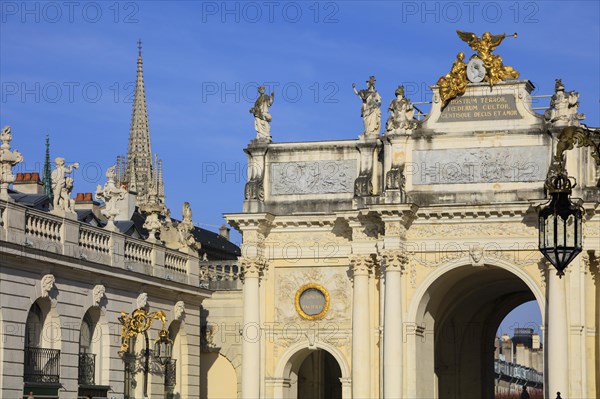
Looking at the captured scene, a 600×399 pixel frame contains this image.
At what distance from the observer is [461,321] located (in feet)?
210

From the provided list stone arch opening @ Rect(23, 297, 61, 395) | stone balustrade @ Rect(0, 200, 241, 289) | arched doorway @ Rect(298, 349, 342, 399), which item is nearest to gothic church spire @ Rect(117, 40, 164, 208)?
arched doorway @ Rect(298, 349, 342, 399)

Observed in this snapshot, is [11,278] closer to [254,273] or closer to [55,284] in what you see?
[55,284]

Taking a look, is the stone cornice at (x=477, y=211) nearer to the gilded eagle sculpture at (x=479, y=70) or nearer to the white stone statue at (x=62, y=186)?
the gilded eagle sculpture at (x=479, y=70)

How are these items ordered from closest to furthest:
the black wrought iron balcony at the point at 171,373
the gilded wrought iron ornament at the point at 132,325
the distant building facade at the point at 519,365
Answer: the gilded wrought iron ornament at the point at 132,325, the black wrought iron balcony at the point at 171,373, the distant building facade at the point at 519,365

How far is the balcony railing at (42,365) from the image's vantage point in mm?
41938

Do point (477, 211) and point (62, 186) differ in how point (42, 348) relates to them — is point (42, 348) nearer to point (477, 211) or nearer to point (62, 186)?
point (62, 186)

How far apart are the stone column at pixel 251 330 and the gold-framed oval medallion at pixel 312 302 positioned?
1.71 meters

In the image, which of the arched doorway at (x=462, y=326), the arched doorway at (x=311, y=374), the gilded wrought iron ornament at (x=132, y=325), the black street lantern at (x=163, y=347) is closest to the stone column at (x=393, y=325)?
the arched doorway at (x=462, y=326)

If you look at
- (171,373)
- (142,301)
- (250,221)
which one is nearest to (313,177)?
(250,221)

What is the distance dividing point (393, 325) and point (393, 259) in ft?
8.06

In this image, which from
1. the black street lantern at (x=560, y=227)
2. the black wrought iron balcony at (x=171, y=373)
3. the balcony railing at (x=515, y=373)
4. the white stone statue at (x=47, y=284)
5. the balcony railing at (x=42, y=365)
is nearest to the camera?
the black street lantern at (x=560, y=227)

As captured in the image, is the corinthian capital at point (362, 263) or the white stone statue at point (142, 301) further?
the corinthian capital at point (362, 263)

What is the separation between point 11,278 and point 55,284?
273 centimetres

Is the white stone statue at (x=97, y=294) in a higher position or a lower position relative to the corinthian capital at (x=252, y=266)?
lower
